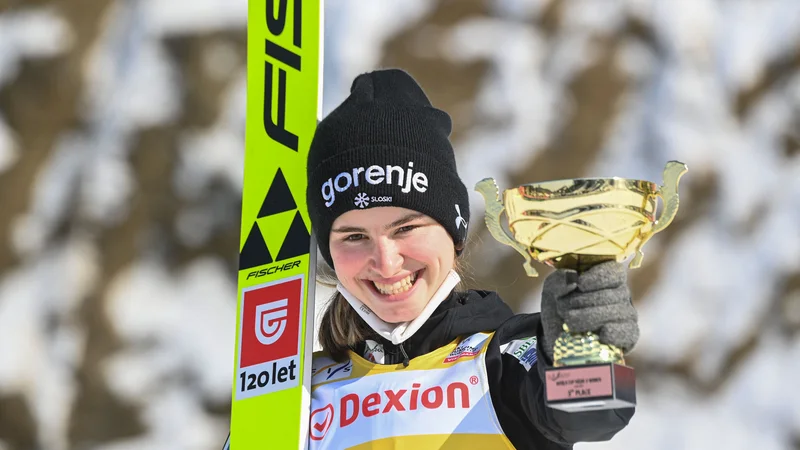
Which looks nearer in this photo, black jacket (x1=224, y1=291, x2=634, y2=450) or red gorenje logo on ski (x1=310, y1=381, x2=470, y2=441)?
black jacket (x1=224, y1=291, x2=634, y2=450)

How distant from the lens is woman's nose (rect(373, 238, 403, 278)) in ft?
5.89

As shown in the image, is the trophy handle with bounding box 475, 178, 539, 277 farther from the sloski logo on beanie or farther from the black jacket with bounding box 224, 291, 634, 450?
the sloski logo on beanie

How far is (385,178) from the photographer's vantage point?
1860 millimetres

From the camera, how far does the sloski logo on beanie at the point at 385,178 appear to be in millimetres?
1858

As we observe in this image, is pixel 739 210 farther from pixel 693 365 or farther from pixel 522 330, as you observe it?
pixel 522 330

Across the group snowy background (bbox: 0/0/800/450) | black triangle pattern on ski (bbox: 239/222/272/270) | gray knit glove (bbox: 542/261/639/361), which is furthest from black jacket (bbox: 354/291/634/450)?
snowy background (bbox: 0/0/800/450)

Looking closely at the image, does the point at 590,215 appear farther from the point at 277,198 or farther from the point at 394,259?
the point at 277,198

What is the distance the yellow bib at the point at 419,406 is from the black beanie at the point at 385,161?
0.25 metres

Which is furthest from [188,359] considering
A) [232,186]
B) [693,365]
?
[693,365]

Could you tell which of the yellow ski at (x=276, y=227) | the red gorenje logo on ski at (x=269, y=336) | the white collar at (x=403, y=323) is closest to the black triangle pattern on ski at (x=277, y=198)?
the yellow ski at (x=276, y=227)

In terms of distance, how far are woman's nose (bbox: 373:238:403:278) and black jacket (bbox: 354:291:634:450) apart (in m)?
0.15

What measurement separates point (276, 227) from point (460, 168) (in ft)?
6.52

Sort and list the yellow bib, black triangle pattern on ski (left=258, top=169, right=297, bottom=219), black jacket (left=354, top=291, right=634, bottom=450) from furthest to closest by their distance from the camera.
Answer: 1. black triangle pattern on ski (left=258, top=169, right=297, bottom=219)
2. the yellow bib
3. black jacket (left=354, top=291, right=634, bottom=450)

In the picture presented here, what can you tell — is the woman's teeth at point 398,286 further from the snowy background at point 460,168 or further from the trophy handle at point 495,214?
the snowy background at point 460,168
